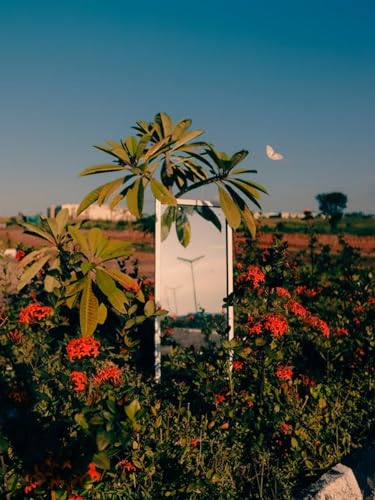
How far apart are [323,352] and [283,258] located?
0.99 meters

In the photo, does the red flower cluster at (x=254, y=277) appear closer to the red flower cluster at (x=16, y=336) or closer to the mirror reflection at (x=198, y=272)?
the mirror reflection at (x=198, y=272)

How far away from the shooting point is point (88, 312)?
3396mm

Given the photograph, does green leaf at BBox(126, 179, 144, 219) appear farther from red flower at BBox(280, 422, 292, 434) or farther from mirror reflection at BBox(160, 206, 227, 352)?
red flower at BBox(280, 422, 292, 434)

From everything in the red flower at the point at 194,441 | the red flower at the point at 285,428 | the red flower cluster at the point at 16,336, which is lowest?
the red flower at the point at 194,441

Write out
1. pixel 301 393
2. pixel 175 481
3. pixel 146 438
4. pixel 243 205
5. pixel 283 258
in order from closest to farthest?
pixel 175 481 → pixel 146 438 → pixel 283 258 → pixel 301 393 → pixel 243 205

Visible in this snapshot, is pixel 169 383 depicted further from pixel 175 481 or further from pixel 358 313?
pixel 358 313

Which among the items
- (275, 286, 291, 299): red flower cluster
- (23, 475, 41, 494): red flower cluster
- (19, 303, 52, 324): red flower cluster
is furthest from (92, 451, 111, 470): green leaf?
(275, 286, 291, 299): red flower cluster

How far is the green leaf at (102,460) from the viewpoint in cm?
168

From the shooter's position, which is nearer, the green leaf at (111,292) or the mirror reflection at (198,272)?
the green leaf at (111,292)

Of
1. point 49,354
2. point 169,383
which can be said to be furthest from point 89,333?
point 169,383

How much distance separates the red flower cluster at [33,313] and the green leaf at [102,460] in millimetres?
1788

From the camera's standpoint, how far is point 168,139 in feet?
15.2

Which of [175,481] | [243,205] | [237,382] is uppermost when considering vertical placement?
[243,205]

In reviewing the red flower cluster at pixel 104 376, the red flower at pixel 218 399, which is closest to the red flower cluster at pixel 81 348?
the red flower cluster at pixel 104 376
